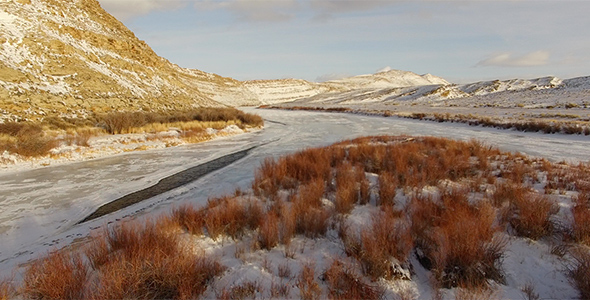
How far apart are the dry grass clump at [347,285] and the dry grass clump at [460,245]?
2.64 ft

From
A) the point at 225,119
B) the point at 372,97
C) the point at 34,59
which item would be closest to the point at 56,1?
the point at 34,59

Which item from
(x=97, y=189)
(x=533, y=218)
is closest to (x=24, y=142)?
Answer: (x=97, y=189)

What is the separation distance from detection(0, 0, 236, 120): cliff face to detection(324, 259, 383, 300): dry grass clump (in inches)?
674

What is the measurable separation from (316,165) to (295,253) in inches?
155

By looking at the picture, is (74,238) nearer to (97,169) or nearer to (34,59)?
(97,169)

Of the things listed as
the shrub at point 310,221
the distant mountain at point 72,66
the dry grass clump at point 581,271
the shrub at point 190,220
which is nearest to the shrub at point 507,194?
the dry grass clump at point 581,271

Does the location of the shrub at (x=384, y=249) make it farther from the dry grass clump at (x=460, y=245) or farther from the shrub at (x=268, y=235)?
the shrub at (x=268, y=235)

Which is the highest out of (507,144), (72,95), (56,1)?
(56,1)

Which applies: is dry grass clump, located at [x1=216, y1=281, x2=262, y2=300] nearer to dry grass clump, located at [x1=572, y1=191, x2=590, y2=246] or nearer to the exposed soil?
dry grass clump, located at [x1=572, y1=191, x2=590, y2=246]

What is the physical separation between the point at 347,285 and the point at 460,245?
1.40 metres

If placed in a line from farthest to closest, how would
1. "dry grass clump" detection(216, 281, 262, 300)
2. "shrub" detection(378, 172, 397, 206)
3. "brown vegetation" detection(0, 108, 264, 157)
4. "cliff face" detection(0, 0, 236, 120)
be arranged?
1. "cliff face" detection(0, 0, 236, 120)
2. "brown vegetation" detection(0, 108, 264, 157)
3. "shrub" detection(378, 172, 397, 206)
4. "dry grass clump" detection(216, 281, 262, 300)

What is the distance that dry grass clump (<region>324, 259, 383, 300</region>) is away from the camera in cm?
266

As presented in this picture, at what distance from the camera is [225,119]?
22688 millimetres

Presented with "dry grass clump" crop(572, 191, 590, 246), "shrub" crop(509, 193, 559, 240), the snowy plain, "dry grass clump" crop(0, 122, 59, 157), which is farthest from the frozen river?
"dry grass clump" crop(572, 191, 590, 246)
